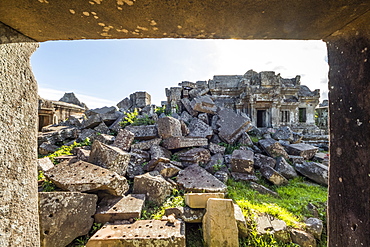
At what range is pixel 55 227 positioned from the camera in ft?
6.97

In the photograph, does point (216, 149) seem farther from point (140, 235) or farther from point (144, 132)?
point (140, 235)

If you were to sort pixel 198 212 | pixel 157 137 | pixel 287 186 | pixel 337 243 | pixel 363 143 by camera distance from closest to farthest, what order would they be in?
pixel 363 143 → pixel 337 243 → pixel 198 212 → pixel 287 186 → pixel 157 137

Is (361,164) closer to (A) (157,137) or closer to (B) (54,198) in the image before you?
(B) (54,198)

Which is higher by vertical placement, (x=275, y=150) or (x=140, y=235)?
(x=275, y=150)

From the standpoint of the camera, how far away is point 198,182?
3441mm

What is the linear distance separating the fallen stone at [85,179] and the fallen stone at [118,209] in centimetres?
15

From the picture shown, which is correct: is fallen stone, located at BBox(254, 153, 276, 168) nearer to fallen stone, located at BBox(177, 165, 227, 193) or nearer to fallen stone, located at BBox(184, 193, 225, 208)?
fallen stone, located at BBox(177, 165, 227, 193)

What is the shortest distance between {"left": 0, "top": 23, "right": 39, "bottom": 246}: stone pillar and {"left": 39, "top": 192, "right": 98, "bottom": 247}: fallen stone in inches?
51.9

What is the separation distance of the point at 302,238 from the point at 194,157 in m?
2.63

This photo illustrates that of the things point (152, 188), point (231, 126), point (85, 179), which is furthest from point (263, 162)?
point (85, 179)

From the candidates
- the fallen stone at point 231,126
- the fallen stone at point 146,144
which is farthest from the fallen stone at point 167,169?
the fallen stone at point 231,126

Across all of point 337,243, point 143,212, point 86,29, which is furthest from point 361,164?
point 143,212

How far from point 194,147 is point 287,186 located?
9.14 ft

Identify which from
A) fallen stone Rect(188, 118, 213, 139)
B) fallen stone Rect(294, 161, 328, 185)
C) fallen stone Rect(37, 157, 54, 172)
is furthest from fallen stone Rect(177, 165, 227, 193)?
fallen stone Rect(294, 161, 328, 185)
